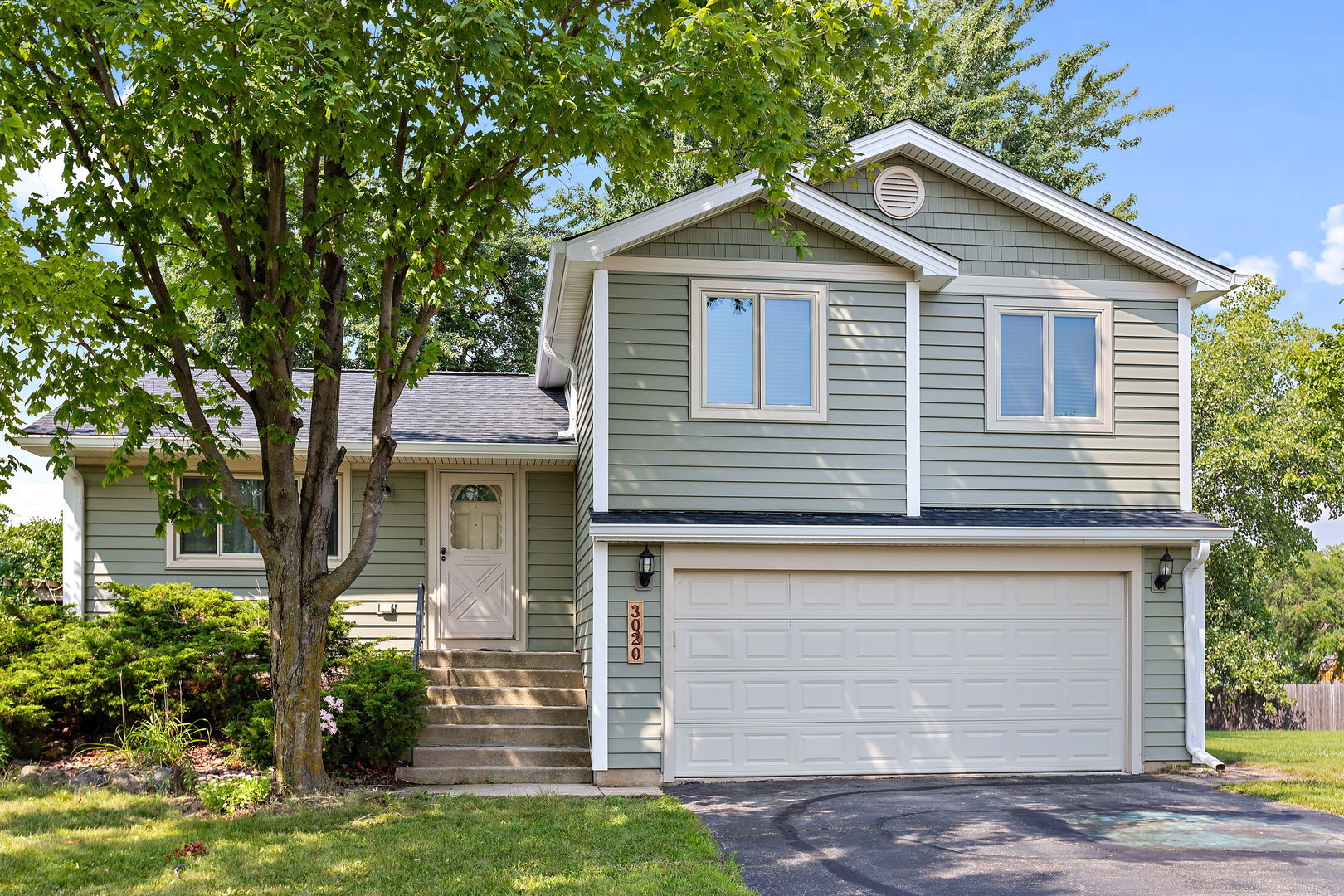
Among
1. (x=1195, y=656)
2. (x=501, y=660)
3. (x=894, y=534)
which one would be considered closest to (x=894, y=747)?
(x=894, y=534)

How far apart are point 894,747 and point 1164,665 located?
2874 millimetres

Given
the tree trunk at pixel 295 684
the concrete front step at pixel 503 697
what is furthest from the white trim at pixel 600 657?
the tree trunk at pixel 295 684

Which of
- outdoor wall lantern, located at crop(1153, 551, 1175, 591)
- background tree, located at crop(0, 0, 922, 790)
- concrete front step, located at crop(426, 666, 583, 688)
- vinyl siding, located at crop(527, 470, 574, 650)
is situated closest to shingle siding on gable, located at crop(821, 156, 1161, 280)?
background tree, located at crop(0, 0, 922, 790)

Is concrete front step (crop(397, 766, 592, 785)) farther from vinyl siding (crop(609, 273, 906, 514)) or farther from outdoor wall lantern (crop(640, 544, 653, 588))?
vinyl siding (crop(609, 273, 906, 514))

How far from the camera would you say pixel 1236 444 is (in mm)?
17609

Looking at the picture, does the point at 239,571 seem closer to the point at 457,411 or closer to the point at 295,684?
the point at 457,411

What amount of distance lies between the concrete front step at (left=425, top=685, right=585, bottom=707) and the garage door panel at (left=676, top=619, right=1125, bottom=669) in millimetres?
1726

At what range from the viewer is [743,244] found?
1074 centimetres

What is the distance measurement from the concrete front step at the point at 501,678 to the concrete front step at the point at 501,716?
1.65 ft

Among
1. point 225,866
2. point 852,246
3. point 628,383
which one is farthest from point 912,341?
point 225,866

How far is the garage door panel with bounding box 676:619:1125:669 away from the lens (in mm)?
10500

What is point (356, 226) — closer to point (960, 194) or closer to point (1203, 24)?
point (960, 194)

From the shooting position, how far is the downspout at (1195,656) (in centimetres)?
1077

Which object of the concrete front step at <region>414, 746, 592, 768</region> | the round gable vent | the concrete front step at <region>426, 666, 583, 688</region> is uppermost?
the round gable vent
